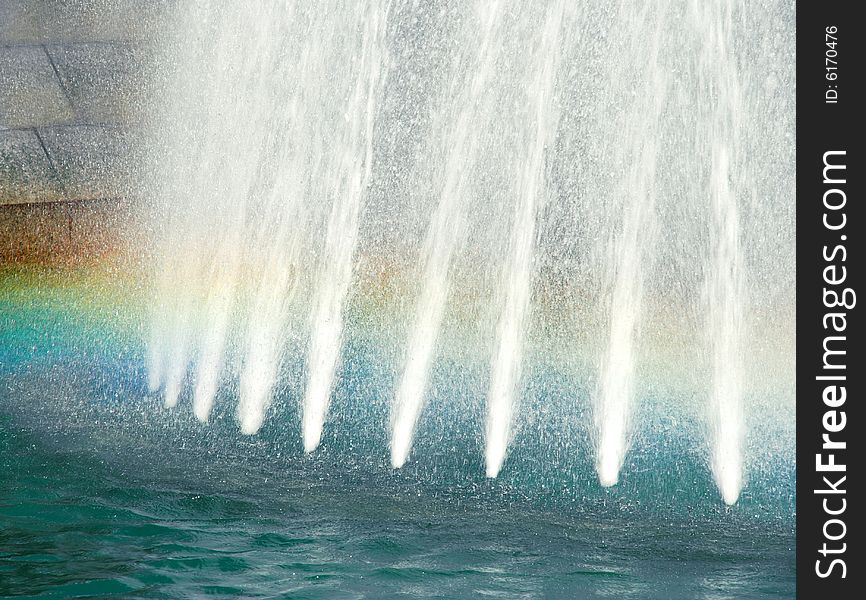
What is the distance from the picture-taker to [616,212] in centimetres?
801

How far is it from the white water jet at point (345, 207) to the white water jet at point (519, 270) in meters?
1.11

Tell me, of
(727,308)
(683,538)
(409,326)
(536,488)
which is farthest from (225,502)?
(409,326)

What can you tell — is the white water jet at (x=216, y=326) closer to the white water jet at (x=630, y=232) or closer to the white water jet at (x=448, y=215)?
the white water jet at (x=448, y=215)

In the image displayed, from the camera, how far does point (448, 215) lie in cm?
830

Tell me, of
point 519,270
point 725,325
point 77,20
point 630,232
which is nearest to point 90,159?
point 77,20

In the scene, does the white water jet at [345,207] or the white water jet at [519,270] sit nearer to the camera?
the white water jet at [519,270]

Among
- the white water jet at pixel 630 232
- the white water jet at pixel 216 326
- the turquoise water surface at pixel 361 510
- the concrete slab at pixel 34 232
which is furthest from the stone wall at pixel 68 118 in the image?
the white water jet at pixel 630 232

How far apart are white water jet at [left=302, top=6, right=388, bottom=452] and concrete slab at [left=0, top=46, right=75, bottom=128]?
13.3 feet

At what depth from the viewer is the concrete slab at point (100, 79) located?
10758 mm

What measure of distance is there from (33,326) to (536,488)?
5795mm

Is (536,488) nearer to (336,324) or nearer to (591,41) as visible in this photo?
(336,324)

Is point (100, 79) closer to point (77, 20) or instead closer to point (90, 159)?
point (77, 20)

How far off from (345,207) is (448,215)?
1.00 metres

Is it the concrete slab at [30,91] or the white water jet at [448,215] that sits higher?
the concrete slab at [30,91]
